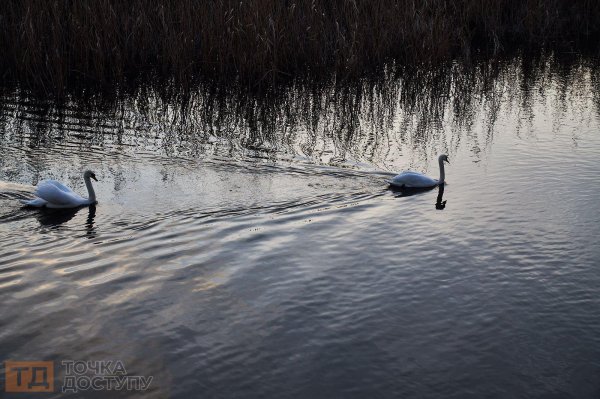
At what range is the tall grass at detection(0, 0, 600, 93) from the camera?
42.2 feet

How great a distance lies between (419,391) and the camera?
4.87 meters

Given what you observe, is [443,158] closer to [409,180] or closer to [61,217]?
[409,180]

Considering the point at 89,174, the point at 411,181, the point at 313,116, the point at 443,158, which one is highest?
the point at 313,116

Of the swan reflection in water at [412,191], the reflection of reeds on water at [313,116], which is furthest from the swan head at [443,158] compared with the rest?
the reflection of reeds on water at [313,116]

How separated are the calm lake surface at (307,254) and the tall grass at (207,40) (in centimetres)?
144

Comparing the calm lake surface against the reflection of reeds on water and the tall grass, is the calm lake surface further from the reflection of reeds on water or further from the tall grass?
the tall grass

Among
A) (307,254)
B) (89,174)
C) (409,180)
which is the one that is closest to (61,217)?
(89,174)

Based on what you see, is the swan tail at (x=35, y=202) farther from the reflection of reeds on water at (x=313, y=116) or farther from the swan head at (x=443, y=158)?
the swan head at (x=443, y=158)

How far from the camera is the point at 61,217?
25.6ft

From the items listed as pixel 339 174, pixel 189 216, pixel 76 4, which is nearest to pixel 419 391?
pixel 189 216

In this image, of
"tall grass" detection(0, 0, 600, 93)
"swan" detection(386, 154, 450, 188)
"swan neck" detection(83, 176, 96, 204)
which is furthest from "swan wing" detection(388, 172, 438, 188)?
"tall grass" detection(0, 0, 600, 93)

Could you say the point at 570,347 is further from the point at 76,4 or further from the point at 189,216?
the point at 76,4

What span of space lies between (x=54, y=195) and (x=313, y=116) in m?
4.92

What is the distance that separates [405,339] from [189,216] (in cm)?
292
